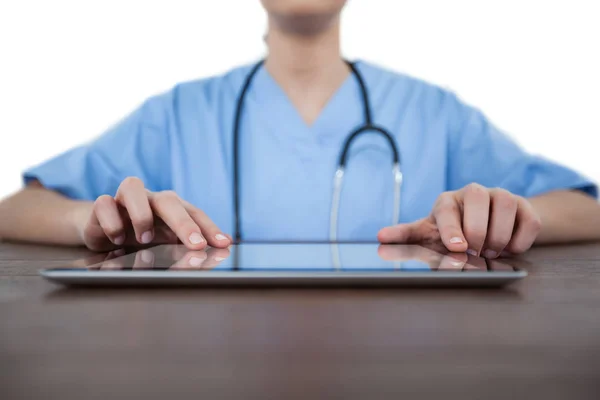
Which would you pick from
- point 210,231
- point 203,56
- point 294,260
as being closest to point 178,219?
point 210,231

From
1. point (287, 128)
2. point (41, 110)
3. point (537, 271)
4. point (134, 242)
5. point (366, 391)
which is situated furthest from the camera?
point (41, 110)

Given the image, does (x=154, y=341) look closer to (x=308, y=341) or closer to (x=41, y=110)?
(x=308, y=341)

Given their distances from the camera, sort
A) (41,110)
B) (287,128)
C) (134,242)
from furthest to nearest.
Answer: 1. (41,110)
2. (287,128)
3. (134,242)

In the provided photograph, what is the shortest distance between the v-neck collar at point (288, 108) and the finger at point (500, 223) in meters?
0.46

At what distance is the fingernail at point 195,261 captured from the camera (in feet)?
1.15

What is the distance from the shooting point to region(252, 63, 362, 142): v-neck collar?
0.92 metres

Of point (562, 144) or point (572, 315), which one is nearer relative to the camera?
point (572, 315)

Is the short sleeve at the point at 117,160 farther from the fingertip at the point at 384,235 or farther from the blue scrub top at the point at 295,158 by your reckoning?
the fingertip at the point at 384,235

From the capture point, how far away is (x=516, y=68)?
1618 mm

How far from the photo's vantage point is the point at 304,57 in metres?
0.97

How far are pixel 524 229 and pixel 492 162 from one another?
0.45 meters

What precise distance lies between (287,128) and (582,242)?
524mm

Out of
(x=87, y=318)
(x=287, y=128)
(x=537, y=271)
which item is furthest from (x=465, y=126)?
(x=87, y=318)

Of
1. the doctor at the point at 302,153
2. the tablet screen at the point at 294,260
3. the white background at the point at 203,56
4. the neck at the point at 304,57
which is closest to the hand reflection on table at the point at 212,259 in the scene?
the tablet screen at the point at 294,260
